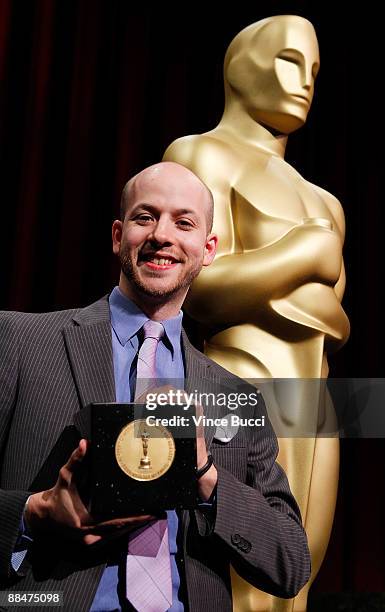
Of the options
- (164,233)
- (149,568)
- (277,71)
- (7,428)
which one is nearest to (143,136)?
(277,71)

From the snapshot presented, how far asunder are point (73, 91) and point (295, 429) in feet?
3.13

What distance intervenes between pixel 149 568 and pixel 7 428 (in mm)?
189

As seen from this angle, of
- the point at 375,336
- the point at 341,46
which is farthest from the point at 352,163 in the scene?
the point at 375,336

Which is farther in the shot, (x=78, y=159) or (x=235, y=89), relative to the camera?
(x=78, y=159)

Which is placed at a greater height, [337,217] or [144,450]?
[337,217]

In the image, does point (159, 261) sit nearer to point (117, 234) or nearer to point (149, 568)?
point (117, 234)

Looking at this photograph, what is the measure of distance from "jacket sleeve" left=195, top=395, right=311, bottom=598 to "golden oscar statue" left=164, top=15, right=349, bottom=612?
40 centimetres

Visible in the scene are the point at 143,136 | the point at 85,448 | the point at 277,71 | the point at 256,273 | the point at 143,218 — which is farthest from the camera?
the point at 143,136

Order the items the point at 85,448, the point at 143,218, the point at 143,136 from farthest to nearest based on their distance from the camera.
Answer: the point at 143,136, the point at 143,218, the point at 85,448

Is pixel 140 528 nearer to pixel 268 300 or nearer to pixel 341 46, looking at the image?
pixel 268 300

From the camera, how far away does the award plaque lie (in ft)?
2.06

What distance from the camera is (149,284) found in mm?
827

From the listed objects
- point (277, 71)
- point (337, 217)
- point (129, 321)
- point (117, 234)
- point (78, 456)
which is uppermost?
point (277, 71)

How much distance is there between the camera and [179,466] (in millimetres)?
645
